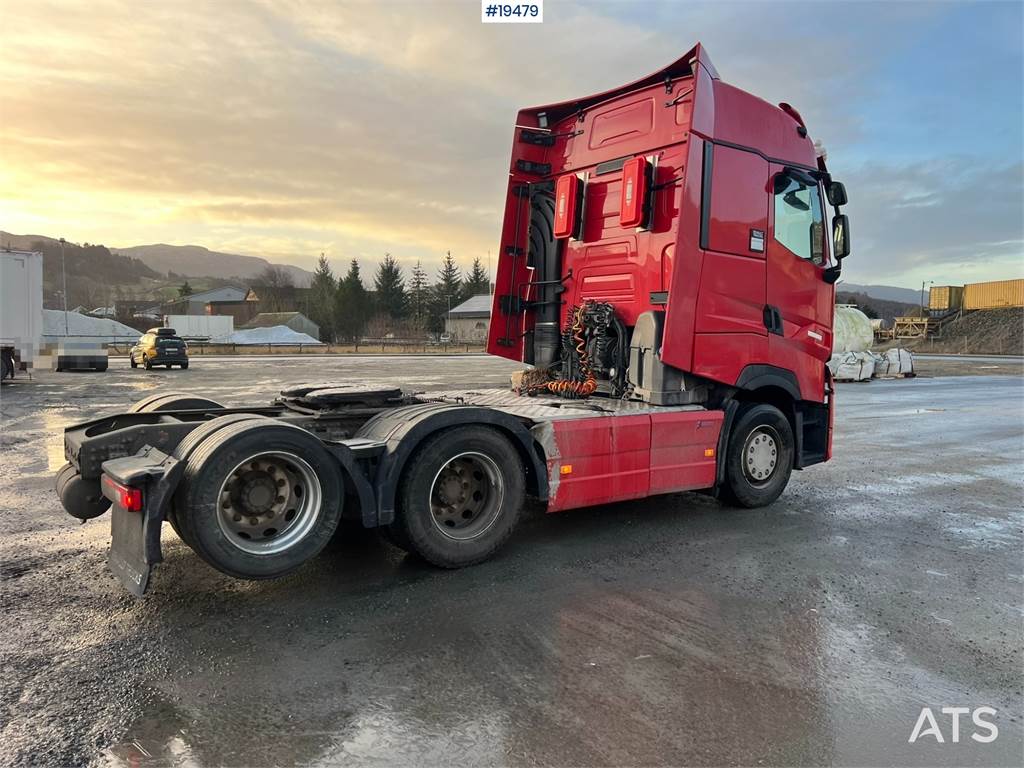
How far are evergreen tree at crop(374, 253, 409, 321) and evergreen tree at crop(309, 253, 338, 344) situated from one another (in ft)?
17.6

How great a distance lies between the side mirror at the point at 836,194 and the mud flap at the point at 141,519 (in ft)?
21.4

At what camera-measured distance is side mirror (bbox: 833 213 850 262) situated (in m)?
7.00

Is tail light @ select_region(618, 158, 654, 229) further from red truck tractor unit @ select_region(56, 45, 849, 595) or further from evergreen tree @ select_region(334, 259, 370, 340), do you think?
evergreen tree @ select_region(334, 259, 370, 340)

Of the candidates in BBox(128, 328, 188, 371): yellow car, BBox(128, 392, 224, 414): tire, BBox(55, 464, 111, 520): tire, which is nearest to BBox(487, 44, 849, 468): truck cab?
BBox(128, 392, 224, 414): tire

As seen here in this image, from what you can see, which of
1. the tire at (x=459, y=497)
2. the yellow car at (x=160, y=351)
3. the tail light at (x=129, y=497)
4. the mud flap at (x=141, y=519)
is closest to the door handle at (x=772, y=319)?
the tire at (x=459, y=497)

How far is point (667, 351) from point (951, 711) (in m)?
3.41

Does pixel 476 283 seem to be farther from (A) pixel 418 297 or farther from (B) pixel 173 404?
(B) pixel 173 404

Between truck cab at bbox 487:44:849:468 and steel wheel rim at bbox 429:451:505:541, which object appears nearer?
steel wheel rim at bbox 429:451:505:541

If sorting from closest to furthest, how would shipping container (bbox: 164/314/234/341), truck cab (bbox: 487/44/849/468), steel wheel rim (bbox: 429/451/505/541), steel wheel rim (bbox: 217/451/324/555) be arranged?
steel wheel rim (bbox: 217/451/324/555), steel wheel rim (bbox: 429/451/505/541), truck cab (bbox: 487/44/849/468), shipping container (bbox: 164/314/234/341)

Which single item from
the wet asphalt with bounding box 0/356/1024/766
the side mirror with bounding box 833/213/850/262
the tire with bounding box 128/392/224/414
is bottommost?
the wet asphalt with bounding box 0/356/1024/766

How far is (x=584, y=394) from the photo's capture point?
6711 mm

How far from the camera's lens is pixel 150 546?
146 inches

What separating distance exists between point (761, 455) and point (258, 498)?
491cm

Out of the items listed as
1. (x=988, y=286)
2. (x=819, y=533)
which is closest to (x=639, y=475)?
(x=819, y=533)
